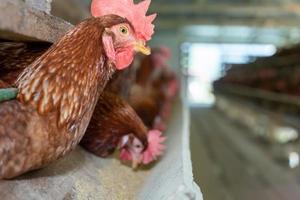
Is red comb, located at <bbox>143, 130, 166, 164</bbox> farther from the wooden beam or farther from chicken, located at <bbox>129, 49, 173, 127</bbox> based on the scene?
the wooden beam

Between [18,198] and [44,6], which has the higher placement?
[44,6]

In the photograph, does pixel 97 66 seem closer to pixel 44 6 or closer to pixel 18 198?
pixel 44 6

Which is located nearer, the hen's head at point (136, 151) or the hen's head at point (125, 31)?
the hen's head at point (125, 31)

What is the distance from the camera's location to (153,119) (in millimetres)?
2154

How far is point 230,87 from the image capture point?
1011cm

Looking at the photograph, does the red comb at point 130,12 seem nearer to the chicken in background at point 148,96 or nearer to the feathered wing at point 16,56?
the feathered wing at point 16,56

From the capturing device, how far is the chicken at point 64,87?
0.74m

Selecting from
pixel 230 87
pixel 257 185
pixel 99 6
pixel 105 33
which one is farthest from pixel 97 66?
pixel 230 87

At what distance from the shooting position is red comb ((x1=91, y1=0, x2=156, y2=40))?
965mm

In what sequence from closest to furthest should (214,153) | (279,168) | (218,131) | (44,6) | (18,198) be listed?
1. (18,198)
2. (44,6)
3. (279,168)
4. (214,153)
5. (218,131)

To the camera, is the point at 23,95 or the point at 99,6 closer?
the point at 23,95

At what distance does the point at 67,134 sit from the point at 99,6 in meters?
0.33

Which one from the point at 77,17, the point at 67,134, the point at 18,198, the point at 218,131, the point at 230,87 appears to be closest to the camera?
the point at 18,198

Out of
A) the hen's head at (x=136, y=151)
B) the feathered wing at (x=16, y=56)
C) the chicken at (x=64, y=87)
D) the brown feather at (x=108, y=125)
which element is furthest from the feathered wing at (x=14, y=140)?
the hen's head at (x=136, y=151)
